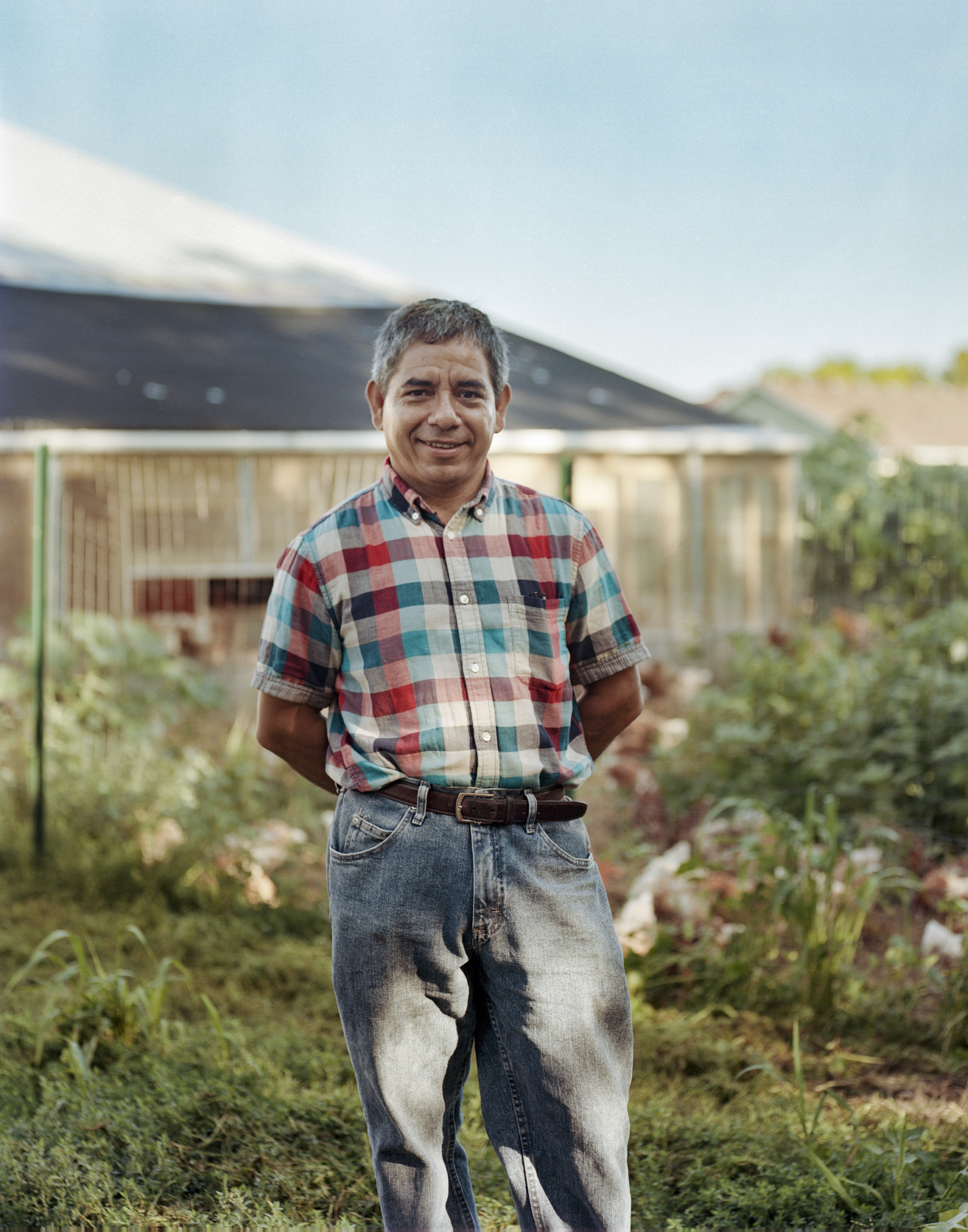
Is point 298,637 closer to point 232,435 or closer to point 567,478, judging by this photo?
point 567,478

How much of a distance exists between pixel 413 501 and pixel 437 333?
275mm

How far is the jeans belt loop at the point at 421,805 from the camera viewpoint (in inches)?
62.6

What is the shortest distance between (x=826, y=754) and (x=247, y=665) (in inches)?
128

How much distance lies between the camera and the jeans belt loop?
1.59 meters

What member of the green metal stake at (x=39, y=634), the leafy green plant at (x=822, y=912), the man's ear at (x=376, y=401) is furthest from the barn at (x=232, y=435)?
the man's ear at (x=376, y=401)

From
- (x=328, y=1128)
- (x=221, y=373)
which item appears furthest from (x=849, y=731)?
(x=221, y=373)

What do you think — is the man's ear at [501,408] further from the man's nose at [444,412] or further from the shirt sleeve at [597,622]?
the shirt sleeve at [597,622]

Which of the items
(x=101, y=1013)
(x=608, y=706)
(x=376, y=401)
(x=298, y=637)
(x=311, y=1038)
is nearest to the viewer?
(x=298, y=637)

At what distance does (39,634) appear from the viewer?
4453mm

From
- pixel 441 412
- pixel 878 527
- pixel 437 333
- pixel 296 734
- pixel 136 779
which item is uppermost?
pixel 878 527

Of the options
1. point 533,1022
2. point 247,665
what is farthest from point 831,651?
point 533,1022

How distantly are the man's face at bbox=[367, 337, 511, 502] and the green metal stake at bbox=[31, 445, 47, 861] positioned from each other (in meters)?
3.14

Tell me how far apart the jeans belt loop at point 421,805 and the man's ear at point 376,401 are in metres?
0.62

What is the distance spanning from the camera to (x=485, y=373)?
5.64 feet
